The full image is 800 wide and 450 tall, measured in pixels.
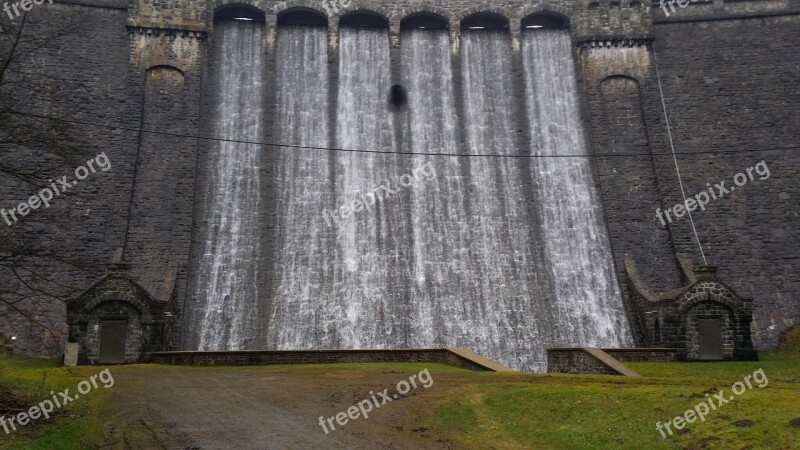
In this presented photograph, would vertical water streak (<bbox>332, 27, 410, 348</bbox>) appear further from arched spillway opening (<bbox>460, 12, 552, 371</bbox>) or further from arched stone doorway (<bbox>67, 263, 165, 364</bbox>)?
arched stone doorway (<bbox>67, 263, 165, 364</bbox>)

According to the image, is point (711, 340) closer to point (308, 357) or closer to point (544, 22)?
point (308, 357)

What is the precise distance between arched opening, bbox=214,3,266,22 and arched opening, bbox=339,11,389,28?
3914 millimetres

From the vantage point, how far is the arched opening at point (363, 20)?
36.2 meters

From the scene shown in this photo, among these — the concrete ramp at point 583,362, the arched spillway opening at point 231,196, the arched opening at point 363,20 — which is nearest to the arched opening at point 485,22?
the arched opening at point 363,20

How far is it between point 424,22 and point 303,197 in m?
12.1

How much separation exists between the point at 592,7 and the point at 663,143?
7.87 meters

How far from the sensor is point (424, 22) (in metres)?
37.2

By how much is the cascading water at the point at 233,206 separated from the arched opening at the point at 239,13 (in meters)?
0.32

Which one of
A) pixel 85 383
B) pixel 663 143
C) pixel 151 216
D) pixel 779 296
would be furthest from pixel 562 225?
pixel 85 383

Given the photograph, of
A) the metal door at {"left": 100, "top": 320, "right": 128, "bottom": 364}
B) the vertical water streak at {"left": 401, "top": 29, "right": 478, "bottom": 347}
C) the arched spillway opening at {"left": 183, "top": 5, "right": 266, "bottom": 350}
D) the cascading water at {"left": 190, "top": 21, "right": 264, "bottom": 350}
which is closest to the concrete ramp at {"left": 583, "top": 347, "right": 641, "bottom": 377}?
the vertical water streak at {"left": 401, "top": 29, "right": 478, "bottom": 347}

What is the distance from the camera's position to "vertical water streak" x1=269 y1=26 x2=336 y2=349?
26906 mm

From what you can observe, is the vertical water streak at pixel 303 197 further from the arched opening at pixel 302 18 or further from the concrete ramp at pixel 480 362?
the concrete ramp at pixel 480 362

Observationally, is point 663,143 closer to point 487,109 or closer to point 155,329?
point 487,109

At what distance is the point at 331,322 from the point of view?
1062 inches
